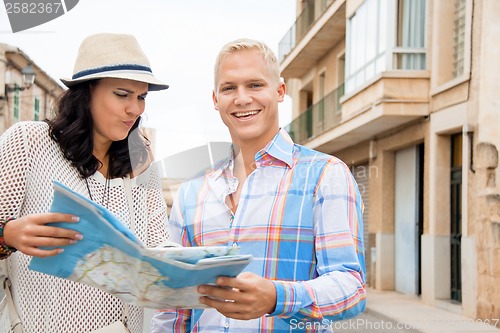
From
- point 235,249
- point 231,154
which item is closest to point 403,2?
point 231,154

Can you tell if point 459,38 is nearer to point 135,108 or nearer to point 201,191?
point 201,191

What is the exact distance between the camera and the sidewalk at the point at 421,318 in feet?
31.7

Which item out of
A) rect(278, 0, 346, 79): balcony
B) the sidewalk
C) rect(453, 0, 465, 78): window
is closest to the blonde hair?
the sidewalk

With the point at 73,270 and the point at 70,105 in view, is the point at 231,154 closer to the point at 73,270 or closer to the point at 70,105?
the point at 70,105

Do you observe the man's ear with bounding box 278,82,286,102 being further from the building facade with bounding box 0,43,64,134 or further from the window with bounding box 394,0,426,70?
the building facade with bounding box 0,43,64,134

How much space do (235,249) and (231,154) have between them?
94 centimetres

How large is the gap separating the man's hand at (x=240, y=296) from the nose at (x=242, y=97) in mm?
719

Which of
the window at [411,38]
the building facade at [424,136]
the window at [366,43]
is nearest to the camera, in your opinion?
the building facade at [424,136]

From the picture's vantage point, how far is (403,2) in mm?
14508

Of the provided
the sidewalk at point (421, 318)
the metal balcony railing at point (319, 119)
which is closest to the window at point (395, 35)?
the metal balcony railing at point (319, 119)

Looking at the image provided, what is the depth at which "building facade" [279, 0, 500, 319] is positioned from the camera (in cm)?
1099

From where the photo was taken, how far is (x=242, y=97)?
2348 mm

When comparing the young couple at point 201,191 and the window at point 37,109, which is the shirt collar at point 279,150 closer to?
the young couple at point 201,191

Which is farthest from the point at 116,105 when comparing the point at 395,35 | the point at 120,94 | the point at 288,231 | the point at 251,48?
the point at 395,35
